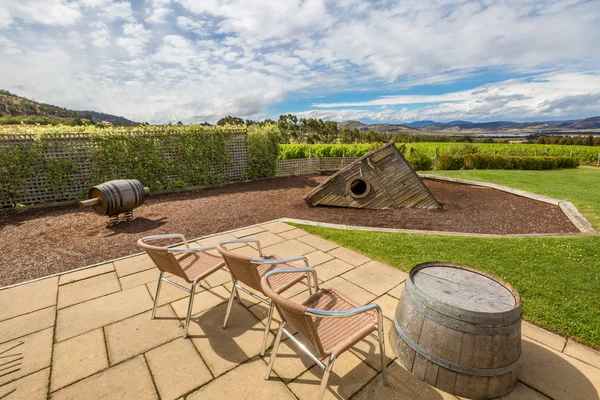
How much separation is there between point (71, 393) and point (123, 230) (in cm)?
467

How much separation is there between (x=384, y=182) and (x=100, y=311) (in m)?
6.92

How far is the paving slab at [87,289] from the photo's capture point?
133 inches

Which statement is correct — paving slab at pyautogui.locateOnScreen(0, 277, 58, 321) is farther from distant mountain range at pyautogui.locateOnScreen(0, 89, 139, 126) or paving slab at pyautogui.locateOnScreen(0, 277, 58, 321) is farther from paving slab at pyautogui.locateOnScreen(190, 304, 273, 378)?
distant mountain range at pyautogui.locateOnScreen(0, 89, 139, 126)

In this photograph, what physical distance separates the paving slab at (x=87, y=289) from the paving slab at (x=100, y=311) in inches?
5.2

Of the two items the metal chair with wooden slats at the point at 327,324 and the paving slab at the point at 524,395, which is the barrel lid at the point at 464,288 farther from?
the paving slab at the point at 524,395

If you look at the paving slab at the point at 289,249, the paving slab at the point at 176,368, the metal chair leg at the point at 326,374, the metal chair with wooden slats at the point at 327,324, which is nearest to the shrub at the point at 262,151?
the paving slab at the point at 289,249

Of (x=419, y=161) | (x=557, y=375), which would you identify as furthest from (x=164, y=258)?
(x=419, y=161)

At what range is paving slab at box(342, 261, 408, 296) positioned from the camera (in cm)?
347

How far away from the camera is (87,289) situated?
3.60m

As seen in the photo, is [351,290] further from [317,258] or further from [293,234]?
[293,234]

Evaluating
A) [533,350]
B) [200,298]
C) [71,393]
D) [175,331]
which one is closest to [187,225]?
[200,298]

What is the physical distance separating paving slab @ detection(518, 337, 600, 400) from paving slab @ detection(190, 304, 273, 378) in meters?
2.19

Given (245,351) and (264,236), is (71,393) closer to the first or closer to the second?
(245,351)

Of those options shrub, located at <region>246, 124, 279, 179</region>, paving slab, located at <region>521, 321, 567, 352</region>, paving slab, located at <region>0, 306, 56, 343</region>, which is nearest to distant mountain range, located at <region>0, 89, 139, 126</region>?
shrub, located at <region>246, 124, 279, 179</region>
